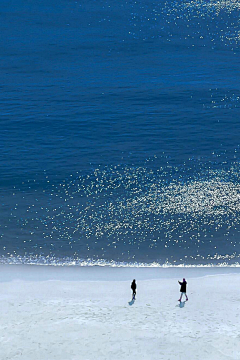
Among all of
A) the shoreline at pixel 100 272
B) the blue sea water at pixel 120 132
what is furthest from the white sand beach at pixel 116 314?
the blue sea water at pixel 120 132

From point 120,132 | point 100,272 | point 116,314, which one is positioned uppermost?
point 120,132

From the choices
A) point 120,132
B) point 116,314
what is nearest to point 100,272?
point 116,314

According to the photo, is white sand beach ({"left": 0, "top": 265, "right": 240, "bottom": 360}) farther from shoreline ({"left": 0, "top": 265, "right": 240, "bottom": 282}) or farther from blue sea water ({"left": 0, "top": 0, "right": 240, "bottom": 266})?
blue sea water ({"left": 0, "top": 0, "right": 240, "bottom": 266})

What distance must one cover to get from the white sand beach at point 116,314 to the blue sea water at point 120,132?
8.98ft

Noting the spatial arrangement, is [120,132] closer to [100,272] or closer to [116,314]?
[100,272]

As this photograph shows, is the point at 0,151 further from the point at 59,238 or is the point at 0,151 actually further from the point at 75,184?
the point at 59,238

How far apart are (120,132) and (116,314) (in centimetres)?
3541

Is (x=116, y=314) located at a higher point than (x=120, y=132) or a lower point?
lower

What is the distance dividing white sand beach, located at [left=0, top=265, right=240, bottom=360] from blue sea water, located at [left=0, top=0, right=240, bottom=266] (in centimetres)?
274

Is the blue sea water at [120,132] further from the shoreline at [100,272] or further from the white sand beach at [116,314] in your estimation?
the white sand beach at [116,314]

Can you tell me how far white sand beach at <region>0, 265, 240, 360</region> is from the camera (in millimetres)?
36188

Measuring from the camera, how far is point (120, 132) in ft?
233

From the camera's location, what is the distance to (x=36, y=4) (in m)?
114

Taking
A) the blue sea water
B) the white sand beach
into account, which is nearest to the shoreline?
the white sand beach
